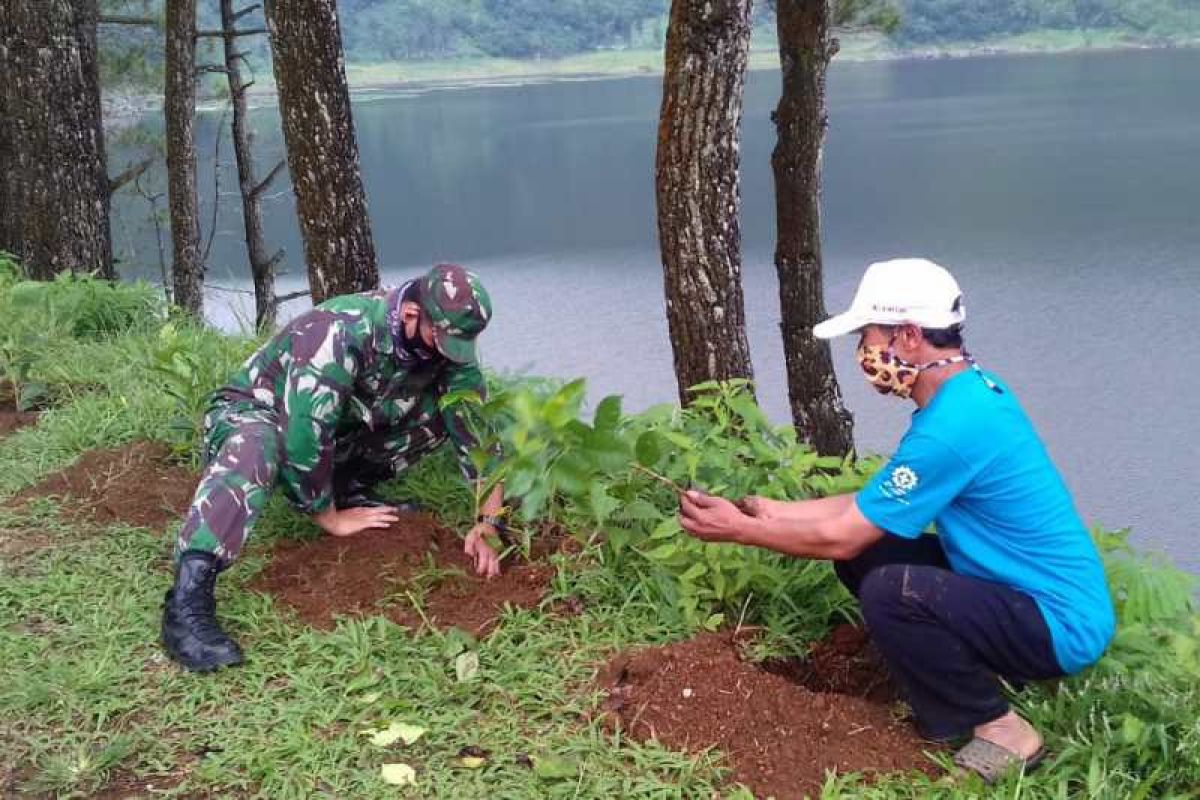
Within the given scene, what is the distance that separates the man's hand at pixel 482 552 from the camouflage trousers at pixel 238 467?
1.41ft

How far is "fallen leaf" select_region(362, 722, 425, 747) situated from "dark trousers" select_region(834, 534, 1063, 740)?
1.04 meters

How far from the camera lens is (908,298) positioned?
235cm

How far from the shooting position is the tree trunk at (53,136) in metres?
6.43

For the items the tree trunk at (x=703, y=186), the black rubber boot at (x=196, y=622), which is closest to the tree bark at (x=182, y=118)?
the tree trunk at (x=703, y=186)

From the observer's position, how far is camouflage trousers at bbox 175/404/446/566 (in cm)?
298

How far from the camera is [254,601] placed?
3166 millimetres

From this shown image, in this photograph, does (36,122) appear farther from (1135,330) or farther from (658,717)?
(1135,330)

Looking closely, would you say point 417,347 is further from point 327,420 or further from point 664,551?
point 664,551

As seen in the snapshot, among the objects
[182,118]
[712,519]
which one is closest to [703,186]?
[712,519]

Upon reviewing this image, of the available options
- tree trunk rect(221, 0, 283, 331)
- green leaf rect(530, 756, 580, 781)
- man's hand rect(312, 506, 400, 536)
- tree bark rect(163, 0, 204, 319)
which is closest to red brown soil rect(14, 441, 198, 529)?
man's hand rect(312, 506, 400, 536)

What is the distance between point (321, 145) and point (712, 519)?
3.31m

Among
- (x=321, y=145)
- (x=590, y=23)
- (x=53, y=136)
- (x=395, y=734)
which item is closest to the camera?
(x=395, y=734)

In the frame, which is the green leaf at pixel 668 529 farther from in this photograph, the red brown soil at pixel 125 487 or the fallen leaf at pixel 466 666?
the red brown soil at pixel 125 487

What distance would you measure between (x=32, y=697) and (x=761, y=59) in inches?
1971
